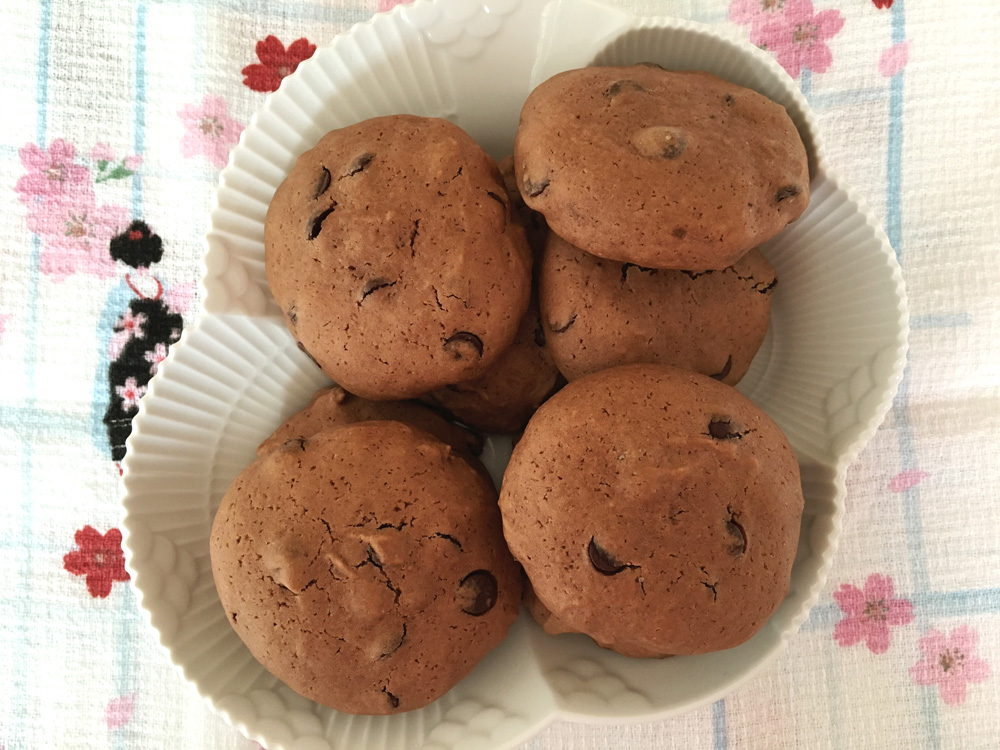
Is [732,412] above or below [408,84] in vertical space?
below

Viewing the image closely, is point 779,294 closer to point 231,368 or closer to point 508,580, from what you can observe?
point 508,580

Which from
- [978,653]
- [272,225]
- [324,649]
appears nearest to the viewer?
[324,649]

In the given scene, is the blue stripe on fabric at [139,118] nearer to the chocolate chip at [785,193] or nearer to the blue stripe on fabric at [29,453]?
the blue stripe on fabric at [29,453]

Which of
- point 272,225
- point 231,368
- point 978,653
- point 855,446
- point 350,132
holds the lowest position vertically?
point 978,653

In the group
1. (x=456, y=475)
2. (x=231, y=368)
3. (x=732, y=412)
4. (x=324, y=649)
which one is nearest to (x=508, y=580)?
(x=456, y=475)

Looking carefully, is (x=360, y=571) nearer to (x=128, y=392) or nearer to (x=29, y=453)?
(x=128, y=392)

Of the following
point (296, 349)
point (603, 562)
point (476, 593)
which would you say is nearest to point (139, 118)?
point (296, 349)

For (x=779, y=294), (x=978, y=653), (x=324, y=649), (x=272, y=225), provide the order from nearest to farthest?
(x=324, y=649) < (x=272, y=225) < (x=779, y=294) < (x=978, y=653)

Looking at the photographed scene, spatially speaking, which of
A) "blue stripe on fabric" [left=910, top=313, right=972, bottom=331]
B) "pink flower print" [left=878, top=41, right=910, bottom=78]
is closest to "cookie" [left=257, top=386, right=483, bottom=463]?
"blue stripe on fabric" [left=910, top=313, right=972, bottom=331]
